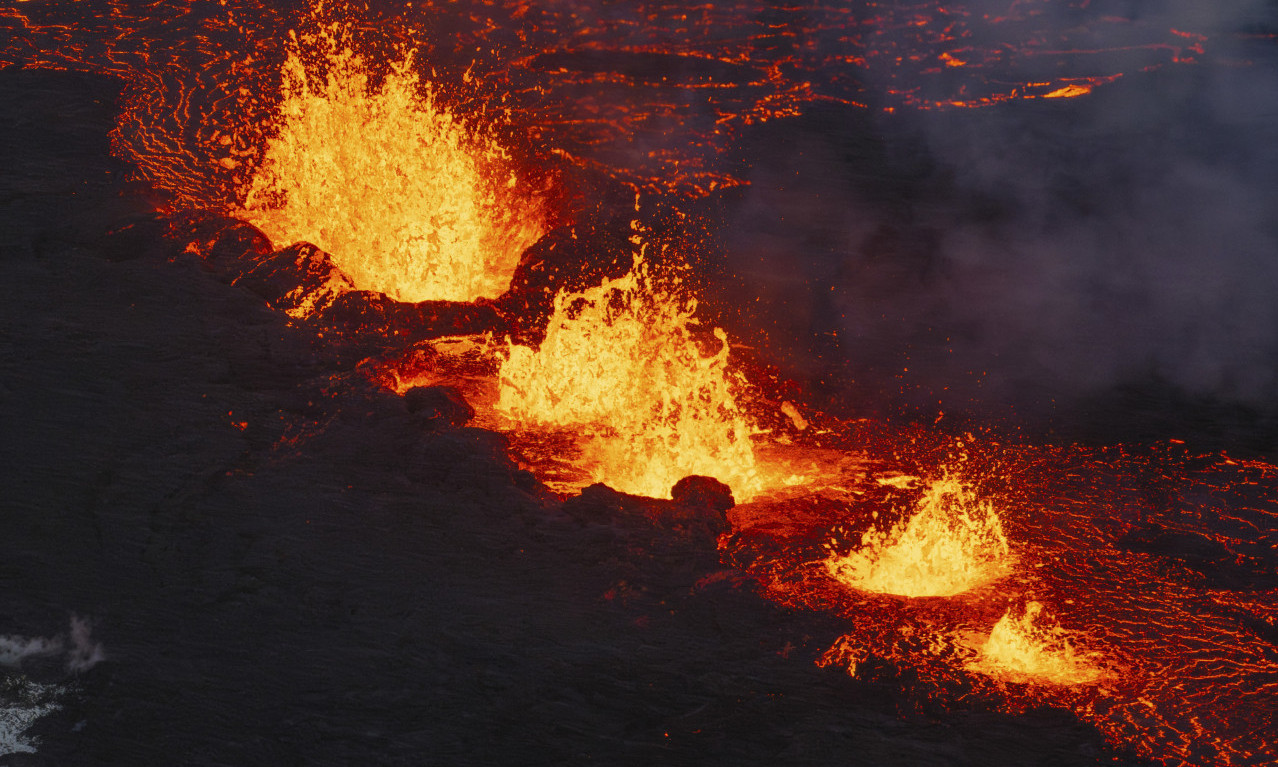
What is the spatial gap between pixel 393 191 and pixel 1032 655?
3992 mm

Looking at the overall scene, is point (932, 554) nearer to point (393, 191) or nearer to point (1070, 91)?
point (393, 191)

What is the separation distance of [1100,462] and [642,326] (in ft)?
6.75

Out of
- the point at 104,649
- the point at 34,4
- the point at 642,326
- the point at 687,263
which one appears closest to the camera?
the point at 104,649

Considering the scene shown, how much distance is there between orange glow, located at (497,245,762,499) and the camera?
15.0 feet

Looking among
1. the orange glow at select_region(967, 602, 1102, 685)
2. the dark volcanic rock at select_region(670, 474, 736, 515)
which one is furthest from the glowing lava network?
the dark volcanic rock at select_region(670, 474, 736, 515)

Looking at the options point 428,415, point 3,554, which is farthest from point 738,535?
point 3,554

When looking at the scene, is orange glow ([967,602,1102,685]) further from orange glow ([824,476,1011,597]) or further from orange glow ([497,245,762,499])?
orange glow ([497,245,762,499])

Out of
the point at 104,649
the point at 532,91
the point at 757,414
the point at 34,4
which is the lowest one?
the point at 104,649

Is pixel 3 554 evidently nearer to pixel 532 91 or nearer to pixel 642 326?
pixel 642 326

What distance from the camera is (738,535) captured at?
13.4ft

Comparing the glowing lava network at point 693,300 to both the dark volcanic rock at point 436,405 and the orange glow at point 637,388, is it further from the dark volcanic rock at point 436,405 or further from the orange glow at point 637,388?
the dark volcanic rock at point 436,405

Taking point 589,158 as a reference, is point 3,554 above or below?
below

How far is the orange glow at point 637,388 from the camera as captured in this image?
15.0 ft

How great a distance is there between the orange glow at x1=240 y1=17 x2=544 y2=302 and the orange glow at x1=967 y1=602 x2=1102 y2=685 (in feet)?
→ 9.77
